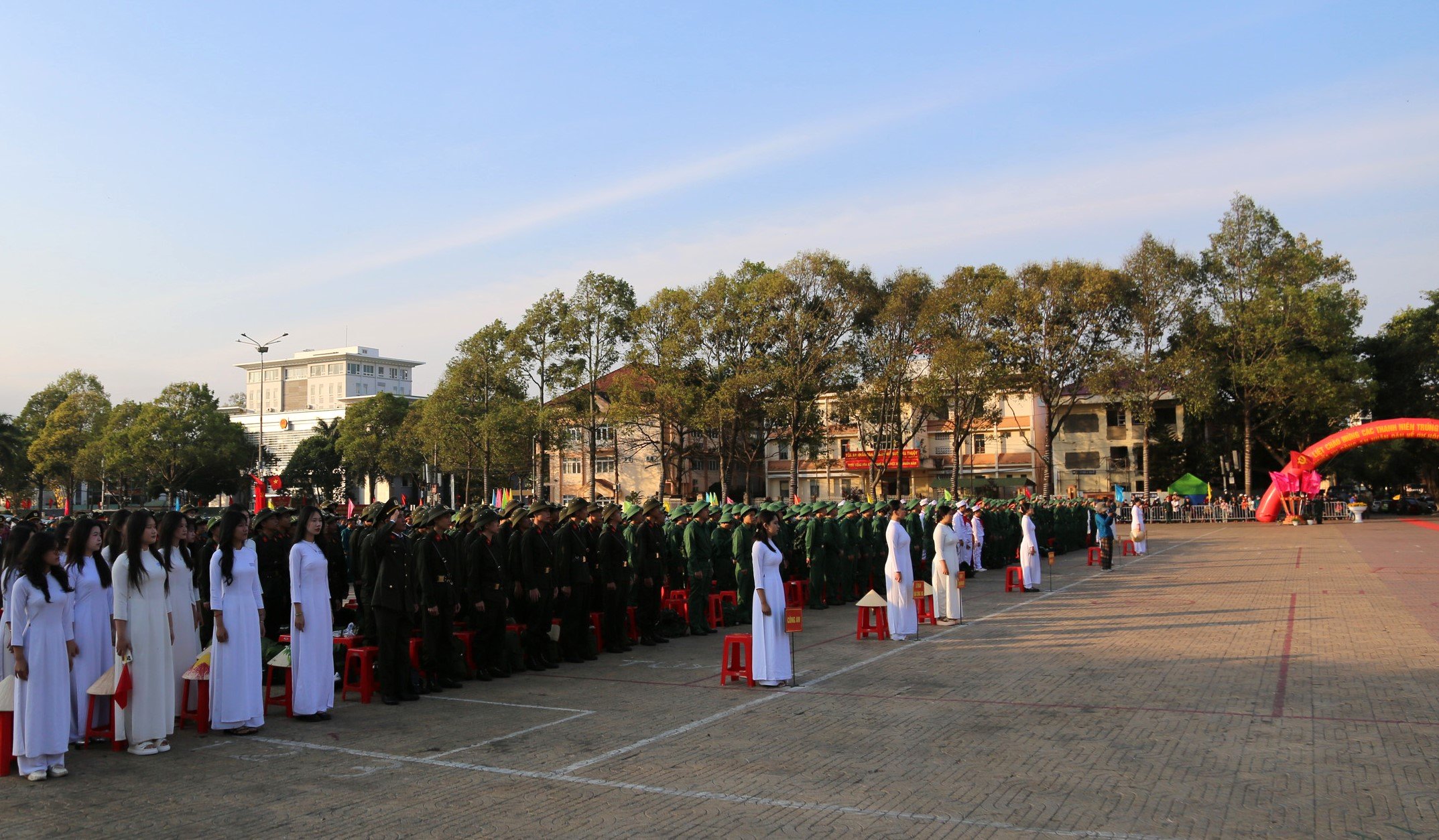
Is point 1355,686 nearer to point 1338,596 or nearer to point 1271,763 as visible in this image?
point 1271,763

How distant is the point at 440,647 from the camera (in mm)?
10812

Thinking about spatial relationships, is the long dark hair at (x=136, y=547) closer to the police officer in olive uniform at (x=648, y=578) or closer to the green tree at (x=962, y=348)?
the police officer in olive uniform at (x=648, y=578)

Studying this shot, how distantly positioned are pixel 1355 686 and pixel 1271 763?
359cm

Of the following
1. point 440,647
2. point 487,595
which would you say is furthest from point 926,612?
point 440,647

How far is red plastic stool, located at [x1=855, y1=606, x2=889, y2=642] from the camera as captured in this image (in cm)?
1408

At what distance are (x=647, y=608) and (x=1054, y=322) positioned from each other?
1431 inches

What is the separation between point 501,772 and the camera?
7352mm

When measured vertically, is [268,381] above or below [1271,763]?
above

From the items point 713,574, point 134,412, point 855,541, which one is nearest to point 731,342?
point 855,541

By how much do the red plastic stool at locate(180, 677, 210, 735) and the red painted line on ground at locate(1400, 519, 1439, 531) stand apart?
4497 centimetres

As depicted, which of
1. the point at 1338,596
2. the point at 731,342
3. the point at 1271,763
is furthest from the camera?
the point at 731,342

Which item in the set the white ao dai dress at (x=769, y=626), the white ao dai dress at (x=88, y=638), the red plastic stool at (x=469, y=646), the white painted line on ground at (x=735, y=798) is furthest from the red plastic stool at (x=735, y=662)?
the white ao dai dress at (x=88, y=638)

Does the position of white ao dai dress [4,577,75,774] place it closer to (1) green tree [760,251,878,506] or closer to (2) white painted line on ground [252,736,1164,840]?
(2) white painted line on ground [252,736,1164,840]

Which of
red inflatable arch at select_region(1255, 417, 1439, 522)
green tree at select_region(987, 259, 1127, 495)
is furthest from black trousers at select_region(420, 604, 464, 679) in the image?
red inflatable arch at select_region(1255, 417, 1439, 522)
